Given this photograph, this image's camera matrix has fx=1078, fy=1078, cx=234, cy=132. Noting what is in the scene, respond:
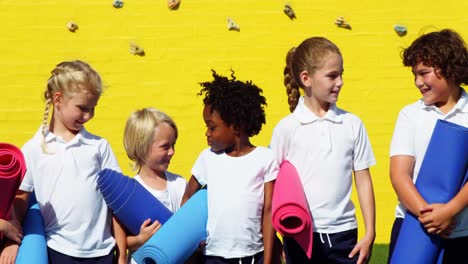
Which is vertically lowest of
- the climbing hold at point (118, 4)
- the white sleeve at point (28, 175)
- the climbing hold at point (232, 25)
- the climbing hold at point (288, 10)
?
the white sleeve at point (28, 175)

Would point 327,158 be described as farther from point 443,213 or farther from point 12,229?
point 12,229

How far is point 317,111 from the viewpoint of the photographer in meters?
5.65

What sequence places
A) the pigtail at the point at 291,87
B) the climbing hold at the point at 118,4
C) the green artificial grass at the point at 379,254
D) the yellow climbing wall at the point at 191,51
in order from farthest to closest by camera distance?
the climbing hold at the point at 118,4
the yellow climbing wall at the point at 191,51
the green artificial grass at the point at 379,254
the pigtail at the point at 291,87

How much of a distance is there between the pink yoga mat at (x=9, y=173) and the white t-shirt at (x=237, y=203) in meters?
0.98

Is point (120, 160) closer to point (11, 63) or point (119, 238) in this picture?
point (11, 63)

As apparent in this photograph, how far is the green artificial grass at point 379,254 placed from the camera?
7879mm

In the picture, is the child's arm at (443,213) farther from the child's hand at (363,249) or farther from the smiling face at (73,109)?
the smiling face at (73,109)

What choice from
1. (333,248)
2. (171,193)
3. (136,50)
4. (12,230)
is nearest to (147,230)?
(171,193)

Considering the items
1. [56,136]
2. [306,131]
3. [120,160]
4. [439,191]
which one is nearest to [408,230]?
[439,191]

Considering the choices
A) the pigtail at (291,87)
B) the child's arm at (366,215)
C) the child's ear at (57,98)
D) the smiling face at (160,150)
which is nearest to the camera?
the child's arm at (366,215)

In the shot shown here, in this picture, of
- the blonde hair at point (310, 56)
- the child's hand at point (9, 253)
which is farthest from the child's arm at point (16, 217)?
the blonde hair at point (310, 56)

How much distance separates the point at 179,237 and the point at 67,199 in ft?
2.15

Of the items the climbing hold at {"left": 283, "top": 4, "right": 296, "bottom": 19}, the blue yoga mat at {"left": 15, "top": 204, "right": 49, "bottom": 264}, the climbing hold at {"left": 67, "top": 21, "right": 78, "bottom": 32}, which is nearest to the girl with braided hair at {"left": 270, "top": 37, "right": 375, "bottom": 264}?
the blue yoga mat at {"left": 15, "top": 204, "right": 49, "bottom": 264}

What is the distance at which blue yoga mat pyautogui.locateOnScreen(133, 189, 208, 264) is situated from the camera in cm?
536
